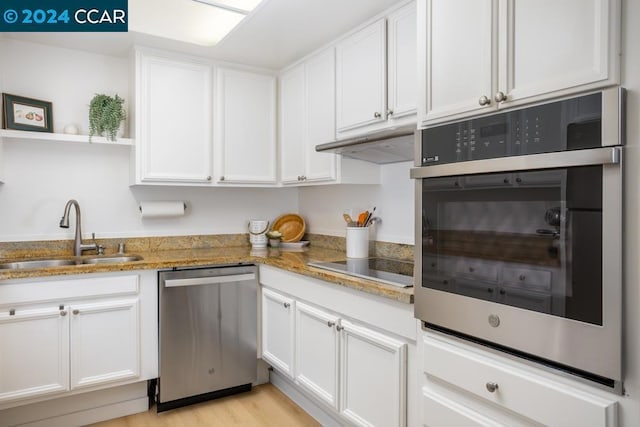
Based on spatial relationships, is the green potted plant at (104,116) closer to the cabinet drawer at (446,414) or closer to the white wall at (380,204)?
the white wall at (380,204)

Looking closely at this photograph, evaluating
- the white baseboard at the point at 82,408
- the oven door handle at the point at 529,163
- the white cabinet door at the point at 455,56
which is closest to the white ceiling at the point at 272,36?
the white cabinet door at the point at 455,56

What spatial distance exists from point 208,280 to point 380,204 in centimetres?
115

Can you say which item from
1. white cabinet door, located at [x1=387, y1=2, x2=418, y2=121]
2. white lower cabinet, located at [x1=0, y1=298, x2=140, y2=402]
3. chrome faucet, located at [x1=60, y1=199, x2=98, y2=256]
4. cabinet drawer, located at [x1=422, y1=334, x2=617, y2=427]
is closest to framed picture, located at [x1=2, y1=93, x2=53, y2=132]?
chrome faucet, located at [x1=60, y1=199, x2=98, y2=256]

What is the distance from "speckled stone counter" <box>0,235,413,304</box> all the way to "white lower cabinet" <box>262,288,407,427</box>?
202 millimetres

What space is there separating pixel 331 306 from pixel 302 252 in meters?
0.96

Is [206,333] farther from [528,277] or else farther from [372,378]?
[528,277]

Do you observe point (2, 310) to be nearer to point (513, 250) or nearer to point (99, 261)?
point (99, 261)

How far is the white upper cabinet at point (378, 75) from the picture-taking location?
6.56 feet

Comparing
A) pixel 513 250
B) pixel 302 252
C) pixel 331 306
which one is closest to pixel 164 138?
pixel 302 252

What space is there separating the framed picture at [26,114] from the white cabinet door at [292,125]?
1.50 meters

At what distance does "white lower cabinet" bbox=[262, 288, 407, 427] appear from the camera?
1671mm

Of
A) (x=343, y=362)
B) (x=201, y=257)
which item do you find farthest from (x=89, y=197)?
(x=343, y=362)

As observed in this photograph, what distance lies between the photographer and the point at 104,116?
2678 mm

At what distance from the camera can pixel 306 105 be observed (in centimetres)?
280
